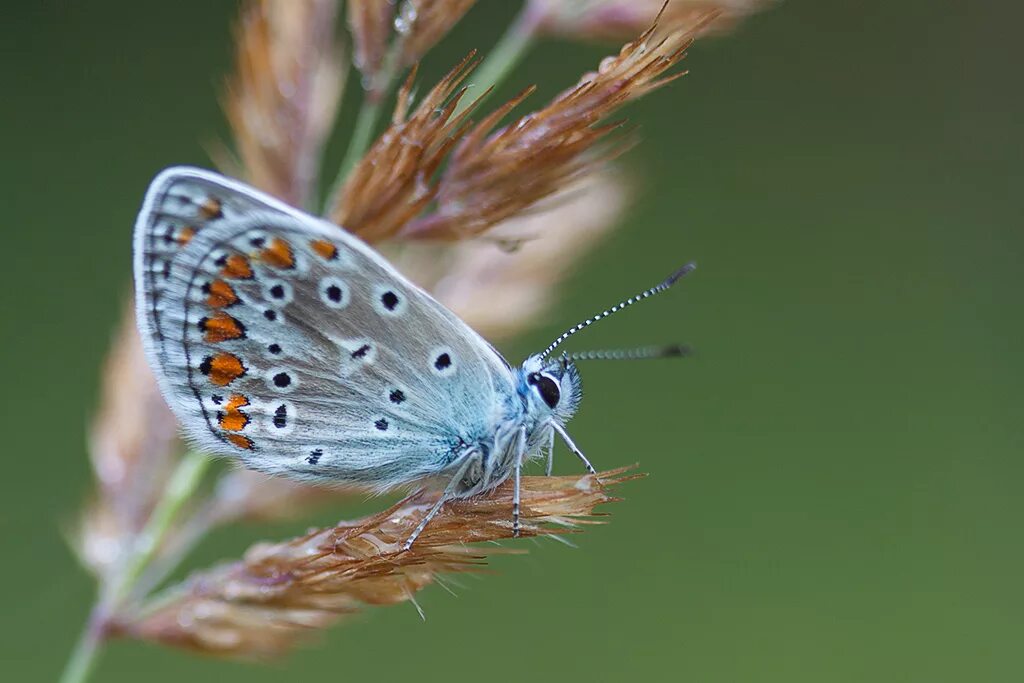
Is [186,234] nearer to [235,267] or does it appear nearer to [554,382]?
[235,267]

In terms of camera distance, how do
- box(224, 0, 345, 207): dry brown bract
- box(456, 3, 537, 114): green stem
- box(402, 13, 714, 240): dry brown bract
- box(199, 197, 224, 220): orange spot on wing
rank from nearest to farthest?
box(402, 13, 714, 240): dry brown bract < box(199, 197, 224, 220): orange spot on wing < box(456, 3, 537, 114): green stem < box(224, 0, 345, 207): dry brown bract

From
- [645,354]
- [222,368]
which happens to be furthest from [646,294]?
[222,368]

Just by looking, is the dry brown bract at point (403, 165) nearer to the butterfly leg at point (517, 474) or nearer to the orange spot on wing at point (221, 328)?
the orange spot on wing at point (221, 328)

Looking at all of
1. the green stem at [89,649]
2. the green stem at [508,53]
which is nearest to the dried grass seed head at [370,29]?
the green stem at [508,53]

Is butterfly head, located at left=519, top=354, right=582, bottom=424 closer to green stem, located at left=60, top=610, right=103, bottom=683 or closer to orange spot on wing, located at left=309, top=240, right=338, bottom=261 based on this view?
orange spot on wing, located at left=309, top=240, right=338, bottom=261

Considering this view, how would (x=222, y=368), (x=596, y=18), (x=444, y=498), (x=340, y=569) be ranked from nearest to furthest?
1. (x=340, y=569)
2. (x=444, y=498)
3. (x=222, y=368)
4. (x=596, y=18)

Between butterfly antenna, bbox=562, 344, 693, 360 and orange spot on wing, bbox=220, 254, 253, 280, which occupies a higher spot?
orange spot on wing, bbox=220, 254, 253, 280

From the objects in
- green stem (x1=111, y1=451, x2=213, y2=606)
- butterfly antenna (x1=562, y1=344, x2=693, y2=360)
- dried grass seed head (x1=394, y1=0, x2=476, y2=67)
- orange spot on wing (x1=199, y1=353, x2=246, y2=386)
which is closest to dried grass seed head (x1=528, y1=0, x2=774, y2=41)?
dried grass seed head (x1=394, y1=0, x2=476, y2=67)
